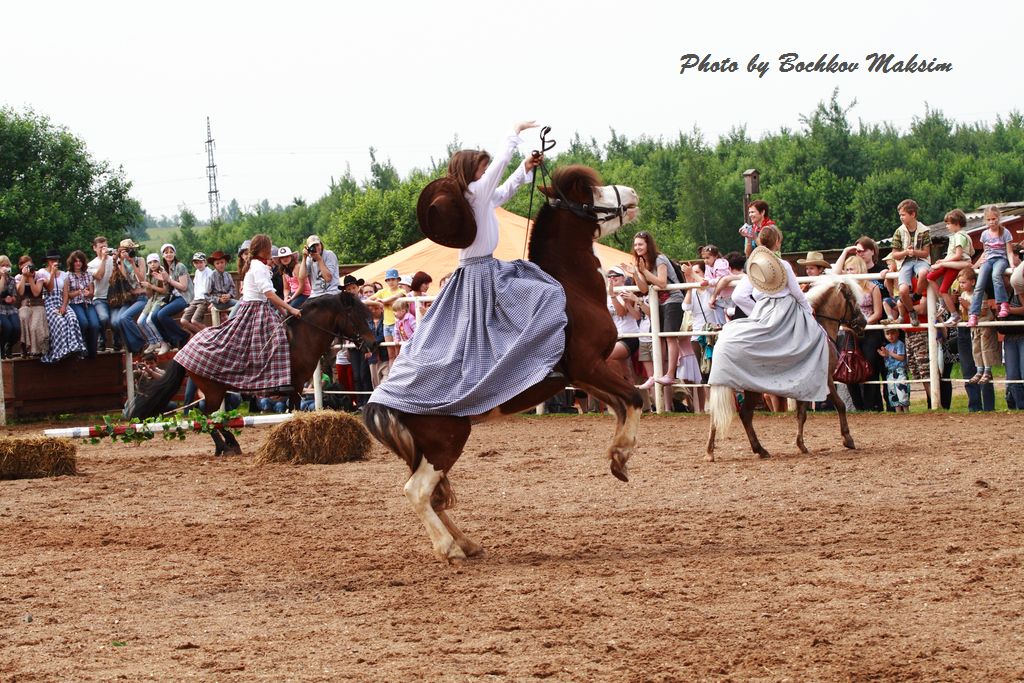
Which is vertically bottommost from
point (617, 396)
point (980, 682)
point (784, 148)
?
point (980, 682)

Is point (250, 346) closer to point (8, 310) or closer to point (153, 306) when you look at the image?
point (153, 306)

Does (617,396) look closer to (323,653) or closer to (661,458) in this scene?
(323,653)

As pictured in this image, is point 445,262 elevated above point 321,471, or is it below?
above

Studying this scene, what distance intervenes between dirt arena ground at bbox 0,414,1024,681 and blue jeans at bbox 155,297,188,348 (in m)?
7.67

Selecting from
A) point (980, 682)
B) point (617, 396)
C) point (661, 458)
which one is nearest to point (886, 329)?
point (661, 458)

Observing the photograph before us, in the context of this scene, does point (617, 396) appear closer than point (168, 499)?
Yes

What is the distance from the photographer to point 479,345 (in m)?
7.13

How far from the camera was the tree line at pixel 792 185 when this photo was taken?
5441 cm

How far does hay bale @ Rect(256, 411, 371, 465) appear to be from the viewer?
12320 millimetres

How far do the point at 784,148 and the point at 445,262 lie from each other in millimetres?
50210

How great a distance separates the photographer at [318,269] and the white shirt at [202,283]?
277 cm

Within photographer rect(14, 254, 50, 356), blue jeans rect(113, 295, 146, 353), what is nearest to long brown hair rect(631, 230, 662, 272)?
blue jeans rect(113, 295, 146, 353)

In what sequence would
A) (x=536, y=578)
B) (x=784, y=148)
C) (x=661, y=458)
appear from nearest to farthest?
(x=536, y=578) → (x=661, y=458) → (x=784, y=148)

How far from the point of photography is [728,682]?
14.9 feet
